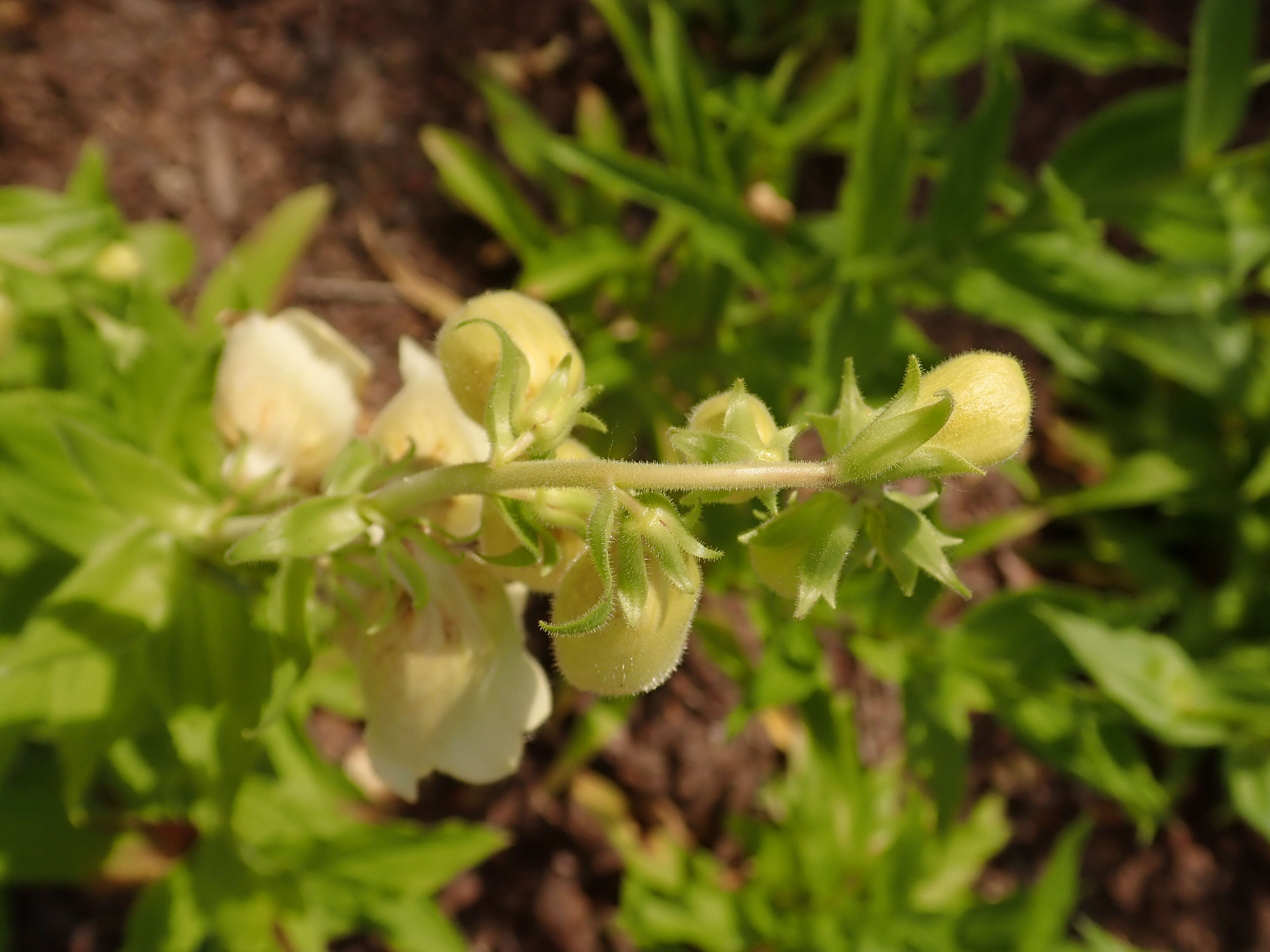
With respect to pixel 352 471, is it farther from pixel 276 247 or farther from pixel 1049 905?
pixel 1049 905

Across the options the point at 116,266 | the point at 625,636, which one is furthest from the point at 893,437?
the point at 116,266

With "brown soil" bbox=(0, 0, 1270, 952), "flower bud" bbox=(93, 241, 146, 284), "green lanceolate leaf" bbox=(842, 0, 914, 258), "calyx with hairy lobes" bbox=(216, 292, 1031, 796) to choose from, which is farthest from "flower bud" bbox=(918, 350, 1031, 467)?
"brown soil" bbox=(0, 0, 1270, 952)

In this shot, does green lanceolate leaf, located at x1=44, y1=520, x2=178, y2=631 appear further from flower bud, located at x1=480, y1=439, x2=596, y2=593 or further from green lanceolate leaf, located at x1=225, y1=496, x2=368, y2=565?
flower bud, located at x1=480, y1=439, x2=596, y2=593

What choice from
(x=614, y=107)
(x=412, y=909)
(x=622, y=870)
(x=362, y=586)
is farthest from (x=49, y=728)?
(x=614, y=107)

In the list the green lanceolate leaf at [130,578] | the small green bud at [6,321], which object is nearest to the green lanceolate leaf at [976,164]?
the green lanceolate leaf at [130,578]

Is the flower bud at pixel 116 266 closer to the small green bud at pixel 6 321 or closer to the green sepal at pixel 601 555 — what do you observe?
the small green bud at pixel 6 321

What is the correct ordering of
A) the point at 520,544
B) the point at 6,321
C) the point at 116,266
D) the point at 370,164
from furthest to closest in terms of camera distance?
1. the point at 370,164
2. the point at 116,266
3. the point at 6,321
4. the point at 520,544
